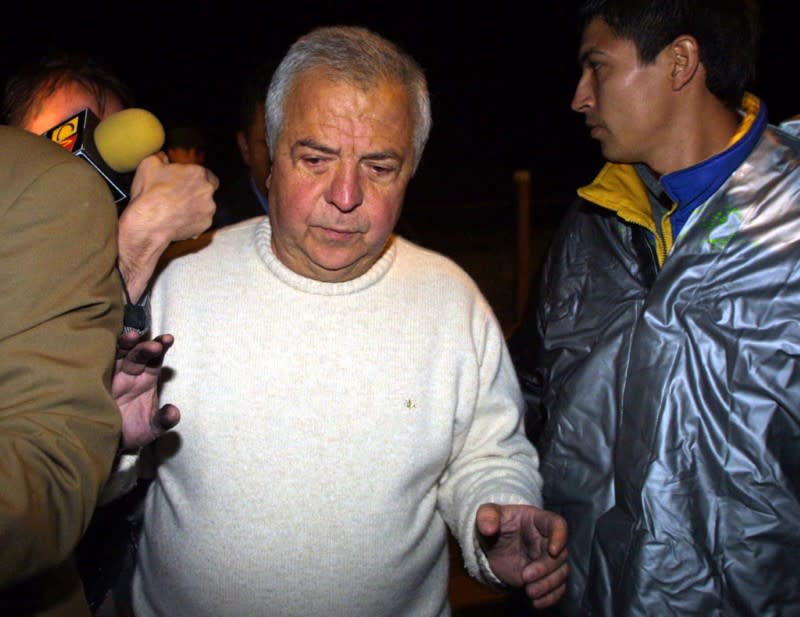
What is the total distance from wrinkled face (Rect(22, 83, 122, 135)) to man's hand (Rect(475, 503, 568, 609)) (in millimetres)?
1284

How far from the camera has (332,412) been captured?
5.41 ft

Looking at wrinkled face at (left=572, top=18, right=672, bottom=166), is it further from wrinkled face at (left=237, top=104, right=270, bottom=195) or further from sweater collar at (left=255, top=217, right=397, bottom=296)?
wrinkled face at (left=237, top=104, right=270, bottom=195)

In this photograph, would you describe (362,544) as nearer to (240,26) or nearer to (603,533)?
(603,533)

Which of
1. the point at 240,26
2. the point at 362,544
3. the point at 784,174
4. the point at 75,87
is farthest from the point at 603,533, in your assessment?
the point at 240,26

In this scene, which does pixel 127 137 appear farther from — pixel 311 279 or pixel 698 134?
pixel 698 134

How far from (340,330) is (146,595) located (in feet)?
2.39

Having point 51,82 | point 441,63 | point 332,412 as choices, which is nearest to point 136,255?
point 332,412

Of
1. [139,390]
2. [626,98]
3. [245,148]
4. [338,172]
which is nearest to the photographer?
[139,390]

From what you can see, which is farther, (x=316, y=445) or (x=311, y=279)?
(x=311, y=279)

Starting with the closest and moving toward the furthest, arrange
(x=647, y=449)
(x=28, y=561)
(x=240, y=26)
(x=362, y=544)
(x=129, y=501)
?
(x=28, y=561), (x=362, y=544), (x=647, y=449), (x=129, y=501), (x=240, y=26)

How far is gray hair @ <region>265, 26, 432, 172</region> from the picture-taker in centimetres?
162

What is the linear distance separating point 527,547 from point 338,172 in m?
0.88

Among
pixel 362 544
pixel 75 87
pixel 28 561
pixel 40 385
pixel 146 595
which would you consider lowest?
pixel 146 595

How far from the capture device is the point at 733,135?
6.42 ft
